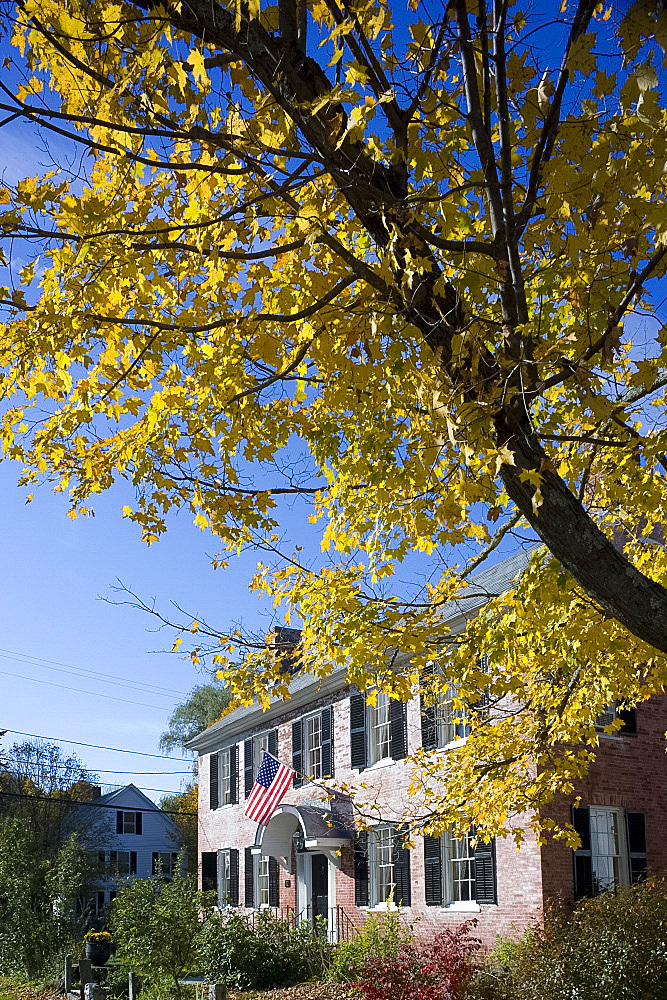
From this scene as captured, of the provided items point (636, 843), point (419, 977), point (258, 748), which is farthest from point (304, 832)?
point (419, 977)

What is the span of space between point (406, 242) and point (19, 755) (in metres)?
47.8

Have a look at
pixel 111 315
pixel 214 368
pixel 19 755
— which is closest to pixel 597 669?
pixel 214 368

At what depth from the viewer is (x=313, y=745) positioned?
25.1 m

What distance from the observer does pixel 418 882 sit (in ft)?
61.7

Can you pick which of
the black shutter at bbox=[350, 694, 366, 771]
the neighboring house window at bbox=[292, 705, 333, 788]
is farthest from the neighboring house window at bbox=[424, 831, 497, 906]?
the neighboring house window at bbox=[292, 705, 333, 788]

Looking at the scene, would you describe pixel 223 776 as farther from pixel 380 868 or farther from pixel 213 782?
pixel 380 868

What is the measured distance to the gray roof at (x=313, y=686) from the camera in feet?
56.6

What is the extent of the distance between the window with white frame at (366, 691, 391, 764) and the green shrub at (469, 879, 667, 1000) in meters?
9.64

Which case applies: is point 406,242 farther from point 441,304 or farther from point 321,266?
point 321,266

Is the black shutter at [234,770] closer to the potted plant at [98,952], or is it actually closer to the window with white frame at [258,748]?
the window with white frame at [258,748]

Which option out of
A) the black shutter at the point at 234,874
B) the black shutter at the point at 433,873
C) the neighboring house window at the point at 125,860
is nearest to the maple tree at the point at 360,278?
the black shutter at the point at 433,873

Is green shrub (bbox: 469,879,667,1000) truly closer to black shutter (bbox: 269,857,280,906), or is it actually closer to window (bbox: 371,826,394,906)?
window (bbox: 371,826,394,906)

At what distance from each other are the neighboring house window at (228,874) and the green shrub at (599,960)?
19.5 meters

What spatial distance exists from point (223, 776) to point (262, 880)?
528 centimetres
